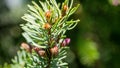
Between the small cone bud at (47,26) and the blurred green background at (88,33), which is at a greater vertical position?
the blurred green background at (88,33)

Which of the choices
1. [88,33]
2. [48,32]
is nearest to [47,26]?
[48,32]

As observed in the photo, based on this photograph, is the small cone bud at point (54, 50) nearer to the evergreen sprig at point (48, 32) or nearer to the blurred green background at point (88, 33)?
the evergreen sprig at point (48, 32)

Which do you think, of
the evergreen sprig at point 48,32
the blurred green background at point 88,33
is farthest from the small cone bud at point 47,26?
the blurred green background at point 88,33

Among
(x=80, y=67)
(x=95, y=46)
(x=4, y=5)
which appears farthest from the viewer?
(x=4, y=5)

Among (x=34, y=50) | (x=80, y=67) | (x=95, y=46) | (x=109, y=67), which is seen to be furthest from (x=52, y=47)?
(x=80, y=67)

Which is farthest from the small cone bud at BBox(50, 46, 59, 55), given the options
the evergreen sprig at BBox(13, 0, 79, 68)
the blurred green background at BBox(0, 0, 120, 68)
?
the blurred green background at BBox(0, 0, 120, 68)

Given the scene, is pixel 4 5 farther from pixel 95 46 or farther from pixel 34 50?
pixel 34 50
